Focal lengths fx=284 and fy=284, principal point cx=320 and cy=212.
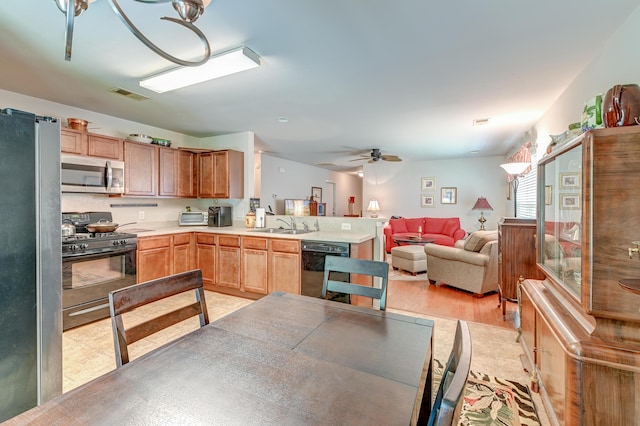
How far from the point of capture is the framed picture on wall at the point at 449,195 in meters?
7.46

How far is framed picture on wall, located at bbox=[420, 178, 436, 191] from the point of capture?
7.67 m

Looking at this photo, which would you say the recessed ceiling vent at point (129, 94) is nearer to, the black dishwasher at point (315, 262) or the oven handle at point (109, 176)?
the oven handle at point (109, 176)

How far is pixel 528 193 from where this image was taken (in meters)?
4.63

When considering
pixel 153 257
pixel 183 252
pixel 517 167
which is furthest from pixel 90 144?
pixel 517 167

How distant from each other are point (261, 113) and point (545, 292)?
3.39 m

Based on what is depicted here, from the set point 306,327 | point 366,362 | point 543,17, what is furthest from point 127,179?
point 543,17

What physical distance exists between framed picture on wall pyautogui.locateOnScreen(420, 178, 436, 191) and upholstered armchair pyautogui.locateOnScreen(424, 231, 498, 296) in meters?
3.75

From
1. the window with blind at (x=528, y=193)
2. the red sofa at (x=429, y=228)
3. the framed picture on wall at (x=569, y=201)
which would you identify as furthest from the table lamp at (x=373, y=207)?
the framed picture on wall at (x=569, y=201)

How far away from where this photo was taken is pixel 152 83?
2.65 m

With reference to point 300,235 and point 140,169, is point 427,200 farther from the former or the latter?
point 140,169

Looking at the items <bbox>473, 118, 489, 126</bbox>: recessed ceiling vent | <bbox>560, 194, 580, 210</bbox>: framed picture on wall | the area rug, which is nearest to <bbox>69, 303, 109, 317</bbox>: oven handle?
the area rug

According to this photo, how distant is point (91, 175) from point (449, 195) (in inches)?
291

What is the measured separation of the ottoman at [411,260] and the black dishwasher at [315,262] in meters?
2.44

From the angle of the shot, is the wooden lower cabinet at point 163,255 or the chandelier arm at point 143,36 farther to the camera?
the wooden lower cabinet at point 163,255
